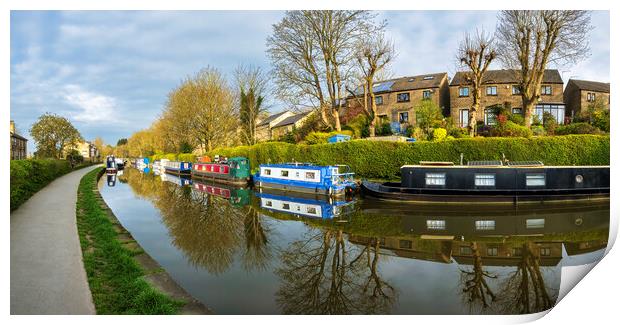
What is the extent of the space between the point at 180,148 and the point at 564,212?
111 feet

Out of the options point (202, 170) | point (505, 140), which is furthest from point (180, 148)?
point (505, 140)

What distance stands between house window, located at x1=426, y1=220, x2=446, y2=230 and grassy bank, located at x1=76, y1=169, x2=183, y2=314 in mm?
6703

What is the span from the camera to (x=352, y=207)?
474 inches

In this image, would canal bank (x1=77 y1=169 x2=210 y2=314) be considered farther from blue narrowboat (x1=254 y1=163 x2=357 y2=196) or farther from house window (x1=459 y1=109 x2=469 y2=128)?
house window (x1=459 y1=109 x2=469 y2=128)

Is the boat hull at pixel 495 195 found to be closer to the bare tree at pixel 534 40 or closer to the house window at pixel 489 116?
the bare tree at pixel 534 40

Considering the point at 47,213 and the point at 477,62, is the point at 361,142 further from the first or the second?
the point at 47,213

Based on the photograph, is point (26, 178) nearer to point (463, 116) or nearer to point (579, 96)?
point (463, 116)

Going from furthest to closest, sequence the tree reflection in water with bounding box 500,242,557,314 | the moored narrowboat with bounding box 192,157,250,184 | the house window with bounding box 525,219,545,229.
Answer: the moored narrowboat with bounding box 192,157,250,184 → the house window with bounding box 525,219,545,229 → the tree reflection in water with bounding box 500,242,557,314

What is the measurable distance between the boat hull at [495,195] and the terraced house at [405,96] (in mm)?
12632

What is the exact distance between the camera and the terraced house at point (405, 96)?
2516 cm

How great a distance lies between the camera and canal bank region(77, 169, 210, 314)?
4094 millimetres

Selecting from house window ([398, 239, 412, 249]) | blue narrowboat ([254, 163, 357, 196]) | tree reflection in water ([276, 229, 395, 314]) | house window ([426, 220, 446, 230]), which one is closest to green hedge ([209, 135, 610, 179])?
blue narrowboat ([254, 163, 357, 196])

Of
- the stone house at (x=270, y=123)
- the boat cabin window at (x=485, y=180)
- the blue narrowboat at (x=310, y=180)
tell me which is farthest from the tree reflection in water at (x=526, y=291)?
the stone house at (x=270, y=123)

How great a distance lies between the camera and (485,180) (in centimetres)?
1180
